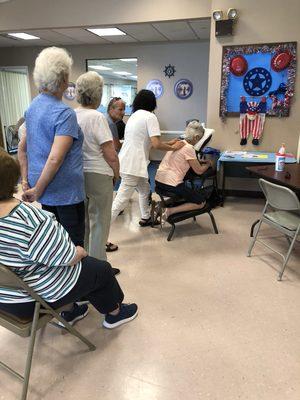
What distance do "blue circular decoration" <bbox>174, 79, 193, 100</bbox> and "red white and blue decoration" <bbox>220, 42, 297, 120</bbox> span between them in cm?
273

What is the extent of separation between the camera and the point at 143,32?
19.4ft

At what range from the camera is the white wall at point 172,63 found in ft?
22.1

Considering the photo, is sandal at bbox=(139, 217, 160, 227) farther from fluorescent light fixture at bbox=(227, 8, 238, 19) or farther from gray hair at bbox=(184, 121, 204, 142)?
fluorescent light fixture at bbox=(227, 8, 238, 19)

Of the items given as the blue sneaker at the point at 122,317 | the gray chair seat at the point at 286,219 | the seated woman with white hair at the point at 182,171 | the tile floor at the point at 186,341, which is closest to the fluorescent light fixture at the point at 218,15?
the seated woman with white hair at the point at 182,171

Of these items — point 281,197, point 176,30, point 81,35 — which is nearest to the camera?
point 281,197

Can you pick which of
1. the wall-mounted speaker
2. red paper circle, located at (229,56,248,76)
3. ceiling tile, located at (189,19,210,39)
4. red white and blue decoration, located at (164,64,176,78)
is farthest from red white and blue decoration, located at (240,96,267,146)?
red white and blue decoration, located at (164,64,176,78)

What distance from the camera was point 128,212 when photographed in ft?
13.2

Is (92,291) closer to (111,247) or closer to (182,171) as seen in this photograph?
(111,247)

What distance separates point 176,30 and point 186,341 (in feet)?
17.9

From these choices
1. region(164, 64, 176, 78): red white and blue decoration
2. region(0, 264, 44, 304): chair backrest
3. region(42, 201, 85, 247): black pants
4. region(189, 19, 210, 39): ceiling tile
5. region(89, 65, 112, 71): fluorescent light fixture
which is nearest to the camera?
region(0, 264, 44, 304): chair backrest

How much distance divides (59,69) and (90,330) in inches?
58.8

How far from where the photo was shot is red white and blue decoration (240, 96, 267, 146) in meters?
4.23

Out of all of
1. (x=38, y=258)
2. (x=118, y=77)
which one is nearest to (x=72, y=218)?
(x=38, y=258)

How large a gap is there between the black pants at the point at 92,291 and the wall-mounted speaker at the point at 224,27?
361 cm
